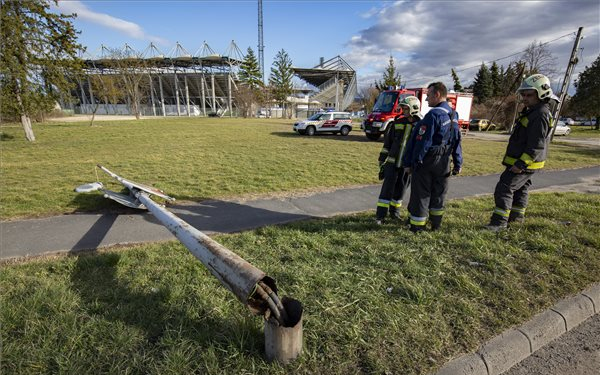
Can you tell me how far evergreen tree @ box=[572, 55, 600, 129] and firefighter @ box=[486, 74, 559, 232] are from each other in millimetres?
A: 45415

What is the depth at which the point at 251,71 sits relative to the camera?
6881 centimetres

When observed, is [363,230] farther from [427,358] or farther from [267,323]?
[267,323]

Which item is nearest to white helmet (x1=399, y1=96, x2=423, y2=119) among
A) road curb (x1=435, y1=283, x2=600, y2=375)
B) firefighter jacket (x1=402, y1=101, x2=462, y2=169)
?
firefighter jacket (x1=402, y1=101, x2=462, y2=169)

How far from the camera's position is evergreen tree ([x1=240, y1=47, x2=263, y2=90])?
2699 inches

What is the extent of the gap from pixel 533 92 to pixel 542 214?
225cm

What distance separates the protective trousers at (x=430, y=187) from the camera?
3.93 m

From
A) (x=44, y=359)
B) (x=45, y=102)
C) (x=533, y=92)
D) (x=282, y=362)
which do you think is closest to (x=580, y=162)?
(x=533, y=92)

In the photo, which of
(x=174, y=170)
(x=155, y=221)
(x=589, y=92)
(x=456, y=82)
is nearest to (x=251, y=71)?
(x=456, y=82)

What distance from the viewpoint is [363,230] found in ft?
14.1

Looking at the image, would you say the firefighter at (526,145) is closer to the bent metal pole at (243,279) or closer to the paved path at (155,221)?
the paved path at (155,221)

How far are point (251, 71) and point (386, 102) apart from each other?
58323 millimetres

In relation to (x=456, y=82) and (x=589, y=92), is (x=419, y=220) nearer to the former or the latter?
(x=589, y=92)

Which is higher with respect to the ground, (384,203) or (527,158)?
(527,158)

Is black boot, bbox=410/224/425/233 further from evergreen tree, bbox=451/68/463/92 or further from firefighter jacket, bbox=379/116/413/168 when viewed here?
evergreen tree, bbox=451/68/463/92
